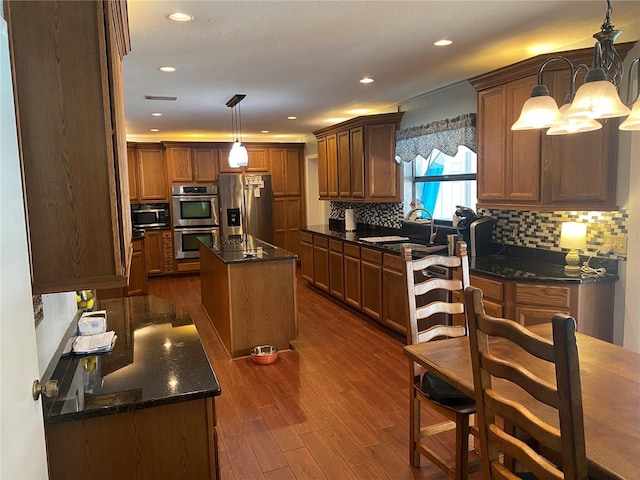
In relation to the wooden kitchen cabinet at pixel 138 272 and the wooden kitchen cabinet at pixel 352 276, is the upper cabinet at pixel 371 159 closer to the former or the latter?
the wooden kitchen cabinet at pixel 352 276

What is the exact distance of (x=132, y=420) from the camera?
158cm

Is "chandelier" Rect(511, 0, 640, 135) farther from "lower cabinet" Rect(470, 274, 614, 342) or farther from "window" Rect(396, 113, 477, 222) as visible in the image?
"window" Rect(396, 113, 477, 222)

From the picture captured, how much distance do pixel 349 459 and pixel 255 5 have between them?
2.42 meters

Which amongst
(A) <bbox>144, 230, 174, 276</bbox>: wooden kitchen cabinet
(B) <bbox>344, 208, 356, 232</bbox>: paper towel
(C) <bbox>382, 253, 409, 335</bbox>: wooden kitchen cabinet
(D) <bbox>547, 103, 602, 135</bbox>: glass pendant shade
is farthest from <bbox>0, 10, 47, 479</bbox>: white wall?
(A) <bbox>144, 230, 174, 276</bbox>: wooden kitchen cabinet

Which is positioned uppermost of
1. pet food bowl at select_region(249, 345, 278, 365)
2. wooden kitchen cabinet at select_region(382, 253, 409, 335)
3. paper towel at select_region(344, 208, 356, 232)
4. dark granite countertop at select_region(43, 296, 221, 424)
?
paper towel at select_region(344, 208, 356, 232)

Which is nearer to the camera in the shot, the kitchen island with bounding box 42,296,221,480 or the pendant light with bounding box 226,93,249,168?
the kitchen island with bounding box 42,296,221,480

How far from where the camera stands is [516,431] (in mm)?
1848

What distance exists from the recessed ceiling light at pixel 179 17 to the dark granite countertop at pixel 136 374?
5.31 feet

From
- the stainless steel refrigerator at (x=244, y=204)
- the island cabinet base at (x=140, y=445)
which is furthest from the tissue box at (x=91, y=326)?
the stainless steel refrigerator at (x=244, y=204)

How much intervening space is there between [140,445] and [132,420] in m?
0.10

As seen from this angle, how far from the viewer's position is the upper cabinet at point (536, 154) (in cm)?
290

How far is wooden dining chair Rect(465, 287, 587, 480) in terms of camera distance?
1.08m

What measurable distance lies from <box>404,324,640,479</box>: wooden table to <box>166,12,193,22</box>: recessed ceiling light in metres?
2.06

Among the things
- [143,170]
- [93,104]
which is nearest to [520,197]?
[93,104]
